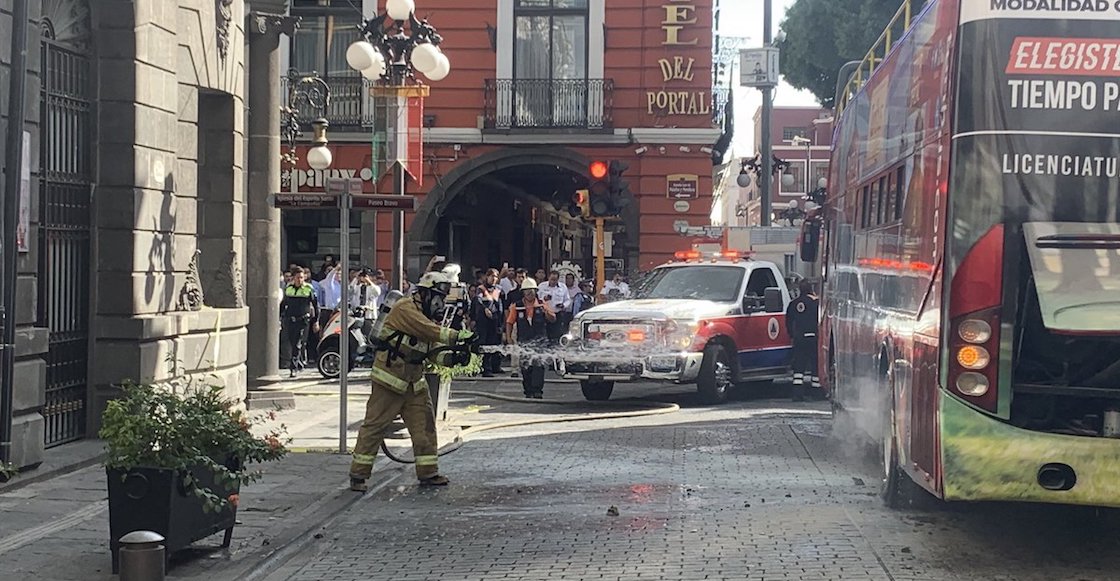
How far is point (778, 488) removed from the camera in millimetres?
11016

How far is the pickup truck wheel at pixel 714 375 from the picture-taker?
18.2 meters

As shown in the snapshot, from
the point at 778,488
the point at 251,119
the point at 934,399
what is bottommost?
the point at 778,488

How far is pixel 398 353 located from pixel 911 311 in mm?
4132

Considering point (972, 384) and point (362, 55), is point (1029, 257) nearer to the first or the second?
point (972, 384)

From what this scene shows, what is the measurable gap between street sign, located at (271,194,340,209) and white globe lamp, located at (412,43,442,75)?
11.4ft

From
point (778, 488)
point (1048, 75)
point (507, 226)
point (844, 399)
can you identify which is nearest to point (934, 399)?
point (1048, 75)

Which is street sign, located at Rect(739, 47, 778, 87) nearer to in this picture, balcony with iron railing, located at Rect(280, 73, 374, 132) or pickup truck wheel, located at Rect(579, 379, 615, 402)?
balcony with iron railing, located at Rect(280, 73, 374, 132)

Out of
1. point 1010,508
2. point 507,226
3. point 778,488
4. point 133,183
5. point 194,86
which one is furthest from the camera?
point 507,226

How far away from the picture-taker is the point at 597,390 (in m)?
18.8

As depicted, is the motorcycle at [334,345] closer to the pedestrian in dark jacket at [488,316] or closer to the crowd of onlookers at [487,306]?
the crowd of onlookers at [487,306]

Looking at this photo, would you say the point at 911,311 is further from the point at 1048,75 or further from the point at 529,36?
the point at 529,36

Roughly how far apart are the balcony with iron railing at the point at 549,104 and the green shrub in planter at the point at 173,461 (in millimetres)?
22244

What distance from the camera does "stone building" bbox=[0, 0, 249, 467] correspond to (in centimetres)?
1110

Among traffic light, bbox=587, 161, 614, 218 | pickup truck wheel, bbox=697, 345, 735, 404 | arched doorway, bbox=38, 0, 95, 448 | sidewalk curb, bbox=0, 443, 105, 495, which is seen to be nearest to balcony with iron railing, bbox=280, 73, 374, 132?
traffic light, bbox=587, 161, 614, 218
